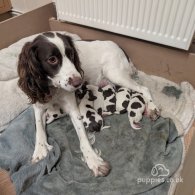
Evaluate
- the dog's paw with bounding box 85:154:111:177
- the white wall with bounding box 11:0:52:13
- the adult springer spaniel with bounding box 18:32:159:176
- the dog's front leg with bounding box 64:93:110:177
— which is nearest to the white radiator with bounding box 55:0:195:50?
the adult springer spaniel with bounding box 18:32:159:176

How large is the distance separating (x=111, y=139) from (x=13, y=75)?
3.39 feet

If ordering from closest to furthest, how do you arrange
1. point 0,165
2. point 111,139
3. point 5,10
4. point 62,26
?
point 0,165
point 111,139
point 62,26
point 5,10

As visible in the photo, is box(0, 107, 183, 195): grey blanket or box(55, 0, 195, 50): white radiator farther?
box(55, 0, 195, 50): white radiator

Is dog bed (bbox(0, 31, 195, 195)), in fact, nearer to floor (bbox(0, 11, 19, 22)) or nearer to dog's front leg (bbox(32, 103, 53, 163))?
dog's front leg (bbox(32, 103, 53, 163))

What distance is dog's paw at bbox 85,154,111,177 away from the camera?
1.46 m

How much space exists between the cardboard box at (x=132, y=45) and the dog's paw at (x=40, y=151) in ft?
3.14

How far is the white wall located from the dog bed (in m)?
1.15

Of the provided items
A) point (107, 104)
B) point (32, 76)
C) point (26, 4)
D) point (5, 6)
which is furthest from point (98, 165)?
point (5, 6)

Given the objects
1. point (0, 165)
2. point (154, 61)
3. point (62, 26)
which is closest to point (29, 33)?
point (62, 26)

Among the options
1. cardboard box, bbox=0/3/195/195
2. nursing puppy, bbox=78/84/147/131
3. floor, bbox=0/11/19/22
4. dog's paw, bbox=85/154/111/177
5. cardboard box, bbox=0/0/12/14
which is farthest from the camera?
floor, bbox=0/11/19/22

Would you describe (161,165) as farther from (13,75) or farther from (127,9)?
(13,75)

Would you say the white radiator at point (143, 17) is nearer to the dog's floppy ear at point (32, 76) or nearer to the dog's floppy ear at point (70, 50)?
the dog's floppy ear at point (70, 50)

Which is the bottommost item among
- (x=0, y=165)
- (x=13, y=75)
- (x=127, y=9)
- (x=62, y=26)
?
(x=0, y=165)

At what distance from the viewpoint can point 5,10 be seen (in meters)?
2.99
